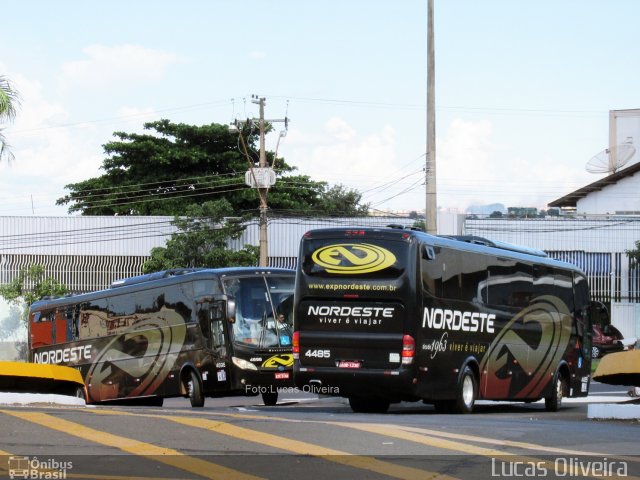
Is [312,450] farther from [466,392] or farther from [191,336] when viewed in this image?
[191,336]

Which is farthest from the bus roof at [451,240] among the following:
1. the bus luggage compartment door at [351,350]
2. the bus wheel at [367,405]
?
the bus wheel at [367,405]

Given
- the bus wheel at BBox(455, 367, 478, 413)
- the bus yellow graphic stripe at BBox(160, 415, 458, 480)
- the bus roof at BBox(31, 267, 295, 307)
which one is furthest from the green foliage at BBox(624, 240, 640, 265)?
the bus yellow graphic stripe at BBox(160, 415, 458, 480)

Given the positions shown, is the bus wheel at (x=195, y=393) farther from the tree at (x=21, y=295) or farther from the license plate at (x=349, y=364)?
the tree at (x=21, y=295)

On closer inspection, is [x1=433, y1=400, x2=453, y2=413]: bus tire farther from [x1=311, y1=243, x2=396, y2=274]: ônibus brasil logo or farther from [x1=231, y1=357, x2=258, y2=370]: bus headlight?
[x1=231, y1=357, x2=258, y2=370]: bus headlight

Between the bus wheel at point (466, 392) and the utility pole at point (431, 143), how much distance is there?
988cm

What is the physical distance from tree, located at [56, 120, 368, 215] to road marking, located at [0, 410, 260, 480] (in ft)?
163

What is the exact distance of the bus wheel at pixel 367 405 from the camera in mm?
20594

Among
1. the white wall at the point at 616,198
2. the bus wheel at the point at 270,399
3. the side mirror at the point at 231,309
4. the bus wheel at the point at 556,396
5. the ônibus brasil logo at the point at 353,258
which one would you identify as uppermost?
the white wall at the point at 616,198

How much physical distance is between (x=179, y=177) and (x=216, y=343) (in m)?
43.3

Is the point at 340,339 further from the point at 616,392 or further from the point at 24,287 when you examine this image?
the point at 24,287

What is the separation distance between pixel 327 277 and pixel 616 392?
1546 cm

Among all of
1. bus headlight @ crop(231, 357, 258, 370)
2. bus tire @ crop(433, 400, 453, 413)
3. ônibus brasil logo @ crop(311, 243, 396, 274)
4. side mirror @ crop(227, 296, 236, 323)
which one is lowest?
bus tire @ crop(433, 400, 453, 413)

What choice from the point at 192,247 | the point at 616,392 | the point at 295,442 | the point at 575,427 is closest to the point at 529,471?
the point at 295,442

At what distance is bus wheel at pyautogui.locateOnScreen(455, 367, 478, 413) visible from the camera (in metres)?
19.7
